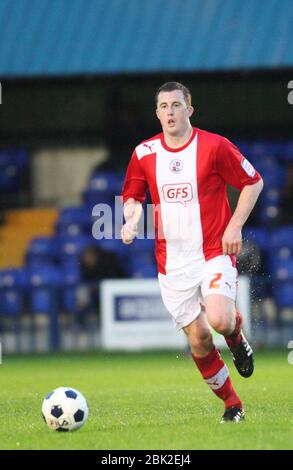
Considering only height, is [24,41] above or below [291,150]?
above

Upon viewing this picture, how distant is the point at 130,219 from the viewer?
830 cm

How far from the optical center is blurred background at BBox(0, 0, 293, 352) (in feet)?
52.3

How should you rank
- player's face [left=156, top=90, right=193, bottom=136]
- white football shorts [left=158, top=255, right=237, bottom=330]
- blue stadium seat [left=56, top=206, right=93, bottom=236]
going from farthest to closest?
1. blue stadium seat [left=56, top=206, right=93, bottom=236]
2. player's face [left=156, top=90, right=193, bottom=136]
3. white football shorts [left=158, top=255, right=237, bottom=330]

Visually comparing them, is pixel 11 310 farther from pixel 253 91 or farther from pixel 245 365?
pixel 245 365

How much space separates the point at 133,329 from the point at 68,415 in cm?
736

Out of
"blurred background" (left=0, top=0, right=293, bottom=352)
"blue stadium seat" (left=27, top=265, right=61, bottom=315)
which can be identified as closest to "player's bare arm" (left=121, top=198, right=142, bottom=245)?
→ "blurred background" (left=0, top=0, right=293, bottom=352)

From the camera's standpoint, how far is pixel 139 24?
58.2 feet

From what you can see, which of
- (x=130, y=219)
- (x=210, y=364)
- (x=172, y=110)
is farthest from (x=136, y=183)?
(x=210, y=364)

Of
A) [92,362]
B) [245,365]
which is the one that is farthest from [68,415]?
[92,362]

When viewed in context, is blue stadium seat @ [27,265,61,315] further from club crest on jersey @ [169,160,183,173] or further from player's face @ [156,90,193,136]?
player's face @ [156,90,193,136]

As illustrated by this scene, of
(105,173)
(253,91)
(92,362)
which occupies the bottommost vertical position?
(92,362)

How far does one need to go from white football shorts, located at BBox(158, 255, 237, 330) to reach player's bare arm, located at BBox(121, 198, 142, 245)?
406 mm

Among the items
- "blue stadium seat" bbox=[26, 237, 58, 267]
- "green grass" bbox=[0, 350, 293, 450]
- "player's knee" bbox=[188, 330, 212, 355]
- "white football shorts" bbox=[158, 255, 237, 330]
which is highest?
"blue stadium seat" bbox=[26, 237, 58, 267]

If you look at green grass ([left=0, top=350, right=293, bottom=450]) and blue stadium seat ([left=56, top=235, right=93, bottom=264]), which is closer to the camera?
green grass ([left=0, top=350, right=293, bottom=450])
